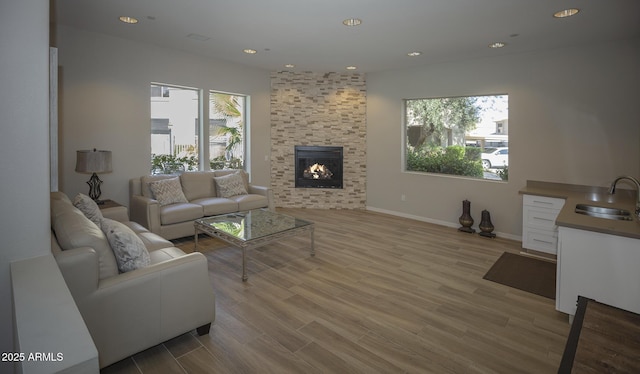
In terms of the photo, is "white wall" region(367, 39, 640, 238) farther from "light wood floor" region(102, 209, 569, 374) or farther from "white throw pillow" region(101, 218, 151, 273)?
"white throw pillow" region(101, 218, 151, 273)

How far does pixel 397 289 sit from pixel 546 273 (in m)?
1.83

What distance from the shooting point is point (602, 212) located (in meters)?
3.45

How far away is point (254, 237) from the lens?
3.61m

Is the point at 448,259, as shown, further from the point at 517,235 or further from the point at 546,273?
the point at 517,235

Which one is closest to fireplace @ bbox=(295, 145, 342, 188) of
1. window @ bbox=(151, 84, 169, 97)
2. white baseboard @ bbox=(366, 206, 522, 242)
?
white baseboard @ bbox=(366, 206, 522, 242)

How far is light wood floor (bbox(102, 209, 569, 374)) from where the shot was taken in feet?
7.47

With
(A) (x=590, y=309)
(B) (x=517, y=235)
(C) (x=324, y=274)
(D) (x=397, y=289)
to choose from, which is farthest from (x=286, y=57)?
(A) (x=590, y=309)

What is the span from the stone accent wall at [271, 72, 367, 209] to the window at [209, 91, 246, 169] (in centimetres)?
70

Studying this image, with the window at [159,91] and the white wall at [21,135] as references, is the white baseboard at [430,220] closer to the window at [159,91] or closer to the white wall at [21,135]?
the window at [159,91]

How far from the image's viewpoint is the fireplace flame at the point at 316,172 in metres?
7.29

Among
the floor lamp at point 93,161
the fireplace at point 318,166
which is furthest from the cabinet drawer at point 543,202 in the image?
the floor lamp at point 93,161

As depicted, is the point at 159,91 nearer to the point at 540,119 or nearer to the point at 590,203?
the point at 540,119

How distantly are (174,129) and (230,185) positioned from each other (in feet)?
4.35

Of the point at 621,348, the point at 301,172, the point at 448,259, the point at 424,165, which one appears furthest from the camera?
the point at 301,172
